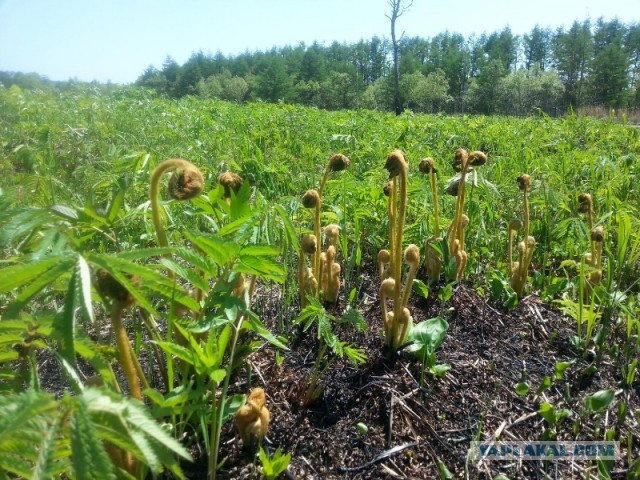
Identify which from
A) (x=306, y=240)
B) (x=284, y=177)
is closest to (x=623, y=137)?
(x=284, y=177)

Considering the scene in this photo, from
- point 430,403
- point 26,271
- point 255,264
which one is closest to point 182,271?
point 255,264

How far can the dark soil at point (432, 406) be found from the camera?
1.26m

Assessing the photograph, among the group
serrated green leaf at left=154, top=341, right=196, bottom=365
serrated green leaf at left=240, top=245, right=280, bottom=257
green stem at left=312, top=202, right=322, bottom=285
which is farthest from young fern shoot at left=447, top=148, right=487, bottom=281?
serrated green leaf at left=154, top=341, right=196, bottom=365

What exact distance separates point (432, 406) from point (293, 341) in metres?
0.58

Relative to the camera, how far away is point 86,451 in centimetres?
53

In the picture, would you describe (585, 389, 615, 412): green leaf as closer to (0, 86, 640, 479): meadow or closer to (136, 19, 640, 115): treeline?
(0, 86, 640, 479): meadow

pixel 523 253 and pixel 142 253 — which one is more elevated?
pixel 142 253

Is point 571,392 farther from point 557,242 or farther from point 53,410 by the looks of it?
point 53,410

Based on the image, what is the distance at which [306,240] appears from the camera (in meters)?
1.68

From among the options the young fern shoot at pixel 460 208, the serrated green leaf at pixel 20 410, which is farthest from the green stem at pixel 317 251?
the serrated green leaf at pixel 20 410

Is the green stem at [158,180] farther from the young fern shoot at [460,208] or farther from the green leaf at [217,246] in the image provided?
the young fern shoot at [460,208]

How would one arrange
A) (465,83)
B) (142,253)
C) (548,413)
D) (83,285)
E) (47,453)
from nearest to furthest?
(47,453) < (83,285) < (142,253) < (548,413) < (465,83)

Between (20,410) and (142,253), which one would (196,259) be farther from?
(20,410)

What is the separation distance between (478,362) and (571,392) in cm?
31
